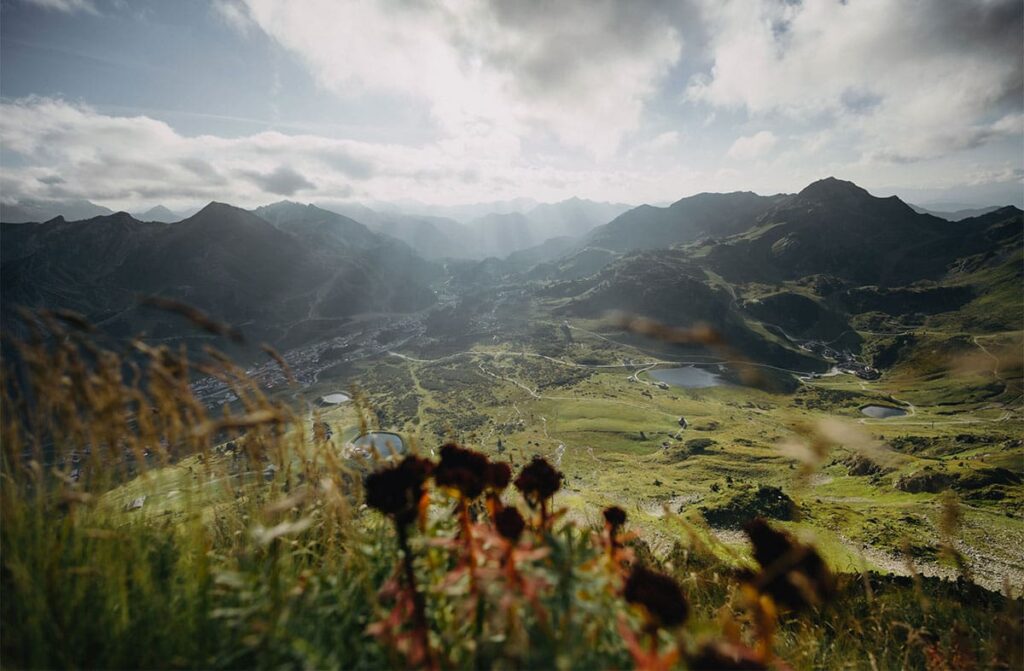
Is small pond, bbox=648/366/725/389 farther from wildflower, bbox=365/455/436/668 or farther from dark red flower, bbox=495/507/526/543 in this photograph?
wildflower, bbox=365/455/436/668

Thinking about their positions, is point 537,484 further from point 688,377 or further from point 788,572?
point 688,377

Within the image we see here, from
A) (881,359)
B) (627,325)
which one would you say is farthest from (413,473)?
(881,359)

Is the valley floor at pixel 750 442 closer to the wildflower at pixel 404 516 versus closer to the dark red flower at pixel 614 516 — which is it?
the dark red flower at pixel 614 516

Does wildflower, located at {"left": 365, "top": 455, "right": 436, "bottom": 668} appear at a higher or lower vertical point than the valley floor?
higher

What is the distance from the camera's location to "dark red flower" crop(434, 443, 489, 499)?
285 centimetres

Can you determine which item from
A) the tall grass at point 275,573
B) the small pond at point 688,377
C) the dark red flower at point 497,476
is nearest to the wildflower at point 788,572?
the tall grass at point 275,573

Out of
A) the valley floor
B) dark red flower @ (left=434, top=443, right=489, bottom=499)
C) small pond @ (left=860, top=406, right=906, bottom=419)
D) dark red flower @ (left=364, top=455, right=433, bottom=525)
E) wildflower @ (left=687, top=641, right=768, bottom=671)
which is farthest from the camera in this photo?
small pond @ (left=860, top=406, right=906, bottom=419)

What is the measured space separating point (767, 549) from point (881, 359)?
9513 inches

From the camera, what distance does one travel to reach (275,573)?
2697mm

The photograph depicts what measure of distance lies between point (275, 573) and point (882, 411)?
183 meters

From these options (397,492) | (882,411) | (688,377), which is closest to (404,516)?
(397,492)

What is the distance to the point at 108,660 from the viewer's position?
7.61ft

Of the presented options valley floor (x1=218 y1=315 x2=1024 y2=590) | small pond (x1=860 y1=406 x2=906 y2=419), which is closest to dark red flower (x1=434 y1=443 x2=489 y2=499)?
valley floor (x1=218 y1=315 x2=1024 y2=590)

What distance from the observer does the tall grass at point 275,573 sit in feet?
7.09
